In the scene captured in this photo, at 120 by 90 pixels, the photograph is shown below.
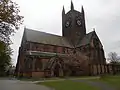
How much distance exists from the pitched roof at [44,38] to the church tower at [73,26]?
318cm

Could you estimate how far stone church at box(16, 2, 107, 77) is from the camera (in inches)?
1677

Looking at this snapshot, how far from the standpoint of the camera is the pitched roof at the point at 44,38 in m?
50.2

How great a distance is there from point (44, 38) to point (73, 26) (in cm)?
1405

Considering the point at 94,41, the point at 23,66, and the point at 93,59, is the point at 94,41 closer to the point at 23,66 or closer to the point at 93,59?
the point at 93,59

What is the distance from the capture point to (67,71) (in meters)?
45.6

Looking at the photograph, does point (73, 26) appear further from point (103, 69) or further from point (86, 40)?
point (103, 69)

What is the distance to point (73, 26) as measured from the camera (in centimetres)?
6053

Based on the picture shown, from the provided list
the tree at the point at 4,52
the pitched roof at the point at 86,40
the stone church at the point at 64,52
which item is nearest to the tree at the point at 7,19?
the tree at the point at 4,52

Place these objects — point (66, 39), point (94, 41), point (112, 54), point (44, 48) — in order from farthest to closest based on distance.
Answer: point (112, 54), point (66, 39), point (94, 41), point (44, 48)

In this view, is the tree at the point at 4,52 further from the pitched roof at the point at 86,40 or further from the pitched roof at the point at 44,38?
the pitched roof at the point at 86,40

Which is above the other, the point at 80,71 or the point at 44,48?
the point at 44,48

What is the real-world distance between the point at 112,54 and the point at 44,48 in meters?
45.7

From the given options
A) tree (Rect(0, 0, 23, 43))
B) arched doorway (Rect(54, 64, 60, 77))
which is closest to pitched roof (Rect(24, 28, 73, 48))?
arched doorway (Rect(54, 64, 60, 77))

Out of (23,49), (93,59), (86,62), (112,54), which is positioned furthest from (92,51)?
(112,54)
